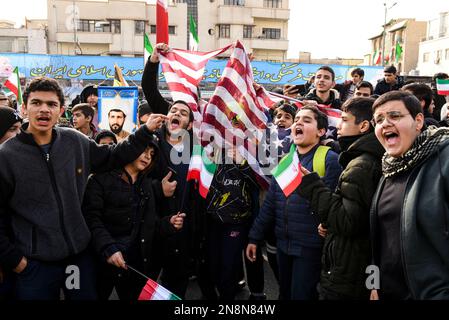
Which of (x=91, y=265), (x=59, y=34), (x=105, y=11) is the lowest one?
(x=91, y=265)

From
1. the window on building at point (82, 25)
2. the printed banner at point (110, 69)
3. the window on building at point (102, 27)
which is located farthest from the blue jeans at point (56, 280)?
the window on building at point (82, 25)

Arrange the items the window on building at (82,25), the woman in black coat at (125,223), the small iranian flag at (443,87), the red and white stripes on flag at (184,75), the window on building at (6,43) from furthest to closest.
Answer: the window on building at (82,25)
the window on building at (6,43)
the small iranian flag at (443,87)
the red and white stripes on flag at (184,75)
the woman in black coat at (125,223)

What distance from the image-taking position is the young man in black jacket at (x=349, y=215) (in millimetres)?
2689

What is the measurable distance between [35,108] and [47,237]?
0.90 meters

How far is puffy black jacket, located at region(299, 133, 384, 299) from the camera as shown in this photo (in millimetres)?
2689

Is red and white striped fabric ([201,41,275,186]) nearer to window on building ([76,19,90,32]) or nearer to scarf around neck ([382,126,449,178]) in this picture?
scarf around neck ([382,126,449,178])

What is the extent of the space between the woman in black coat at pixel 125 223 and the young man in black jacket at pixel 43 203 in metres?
0.16

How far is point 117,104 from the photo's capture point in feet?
18.9

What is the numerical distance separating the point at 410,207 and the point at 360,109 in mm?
1101

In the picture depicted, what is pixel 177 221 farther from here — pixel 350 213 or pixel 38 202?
pixel 350 213

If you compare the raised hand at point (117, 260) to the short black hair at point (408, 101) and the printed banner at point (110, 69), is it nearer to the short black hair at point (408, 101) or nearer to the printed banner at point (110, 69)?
the short black hair at point (408, 101)
